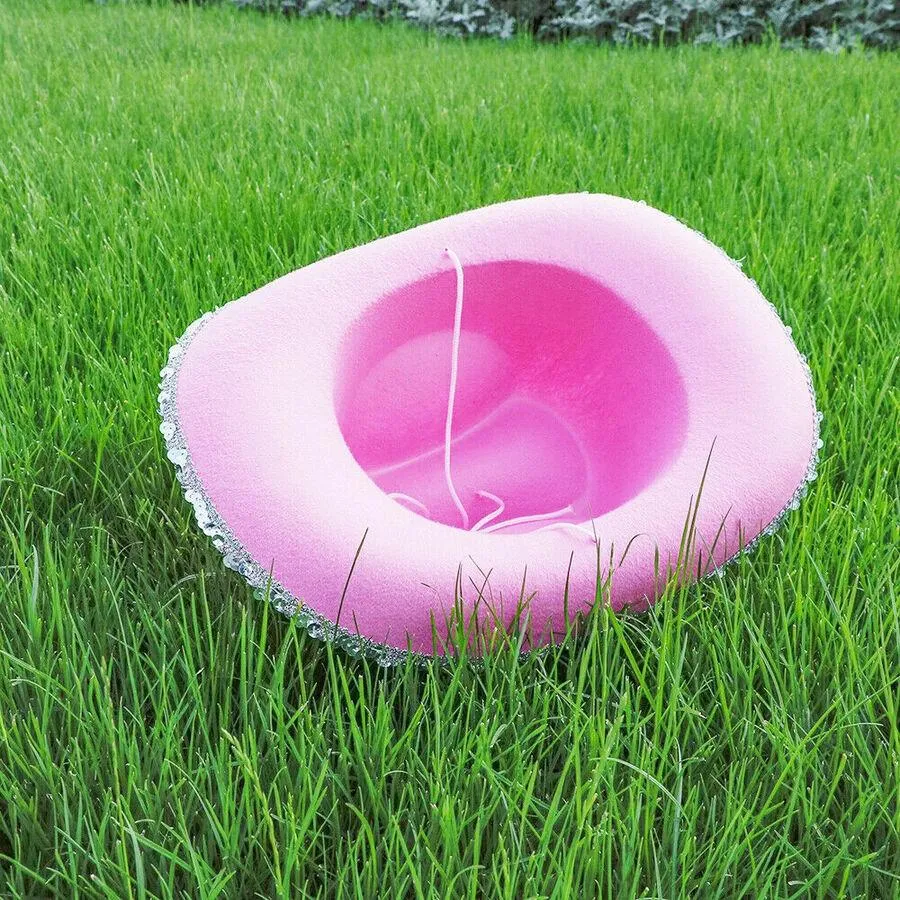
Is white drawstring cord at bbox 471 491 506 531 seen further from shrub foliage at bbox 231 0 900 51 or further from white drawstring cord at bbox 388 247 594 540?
shrub foliage at bbox 231 0 900 51

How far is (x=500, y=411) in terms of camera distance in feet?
3.89

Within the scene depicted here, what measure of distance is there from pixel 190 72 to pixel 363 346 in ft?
5.89

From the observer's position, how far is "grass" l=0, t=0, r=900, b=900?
25.2 inches

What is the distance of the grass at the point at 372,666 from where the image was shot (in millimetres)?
640

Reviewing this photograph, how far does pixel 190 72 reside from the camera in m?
2.46

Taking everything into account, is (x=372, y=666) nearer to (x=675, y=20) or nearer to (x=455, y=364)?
(x=455, y=364)

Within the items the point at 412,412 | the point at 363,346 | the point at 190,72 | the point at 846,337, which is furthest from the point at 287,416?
the point at 190,72

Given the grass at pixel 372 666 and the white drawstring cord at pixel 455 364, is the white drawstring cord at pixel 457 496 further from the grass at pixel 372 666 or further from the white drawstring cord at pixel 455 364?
the grass at pixel 372 666

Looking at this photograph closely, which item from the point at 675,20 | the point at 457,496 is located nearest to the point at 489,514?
the point at 457,496

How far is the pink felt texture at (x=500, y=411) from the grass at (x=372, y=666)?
6cm

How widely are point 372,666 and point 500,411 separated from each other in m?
0.43

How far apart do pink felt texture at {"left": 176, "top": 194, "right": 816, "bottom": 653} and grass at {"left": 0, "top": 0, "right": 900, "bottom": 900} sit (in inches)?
2.5

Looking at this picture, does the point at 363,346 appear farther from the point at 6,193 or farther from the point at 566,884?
the point at 6,193

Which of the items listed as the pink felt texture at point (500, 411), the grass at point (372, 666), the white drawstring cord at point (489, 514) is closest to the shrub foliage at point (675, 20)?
the grass at point (372, 666)
